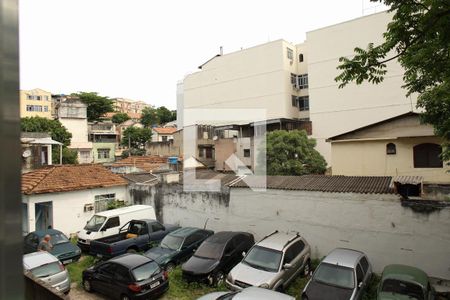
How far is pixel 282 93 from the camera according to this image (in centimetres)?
4134

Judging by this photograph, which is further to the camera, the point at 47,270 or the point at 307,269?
the point at 307,269

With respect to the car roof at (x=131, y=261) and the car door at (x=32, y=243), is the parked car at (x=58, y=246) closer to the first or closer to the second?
the car door at (x=32, y=243)

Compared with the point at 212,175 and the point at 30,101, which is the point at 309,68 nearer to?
the point at 212,175

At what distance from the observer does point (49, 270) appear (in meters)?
9.67

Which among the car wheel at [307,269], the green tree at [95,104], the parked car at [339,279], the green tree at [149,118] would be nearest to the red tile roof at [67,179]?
the car wheel at [307,269]

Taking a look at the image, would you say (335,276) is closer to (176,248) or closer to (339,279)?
(339,279)

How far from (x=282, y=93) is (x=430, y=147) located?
25.6 meters

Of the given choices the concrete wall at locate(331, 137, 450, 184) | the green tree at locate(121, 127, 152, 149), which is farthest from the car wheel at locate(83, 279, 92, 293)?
the green tree at locate(121, 127, 152, 149)

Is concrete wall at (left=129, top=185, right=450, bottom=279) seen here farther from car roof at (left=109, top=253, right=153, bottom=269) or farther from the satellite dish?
the satellite dish

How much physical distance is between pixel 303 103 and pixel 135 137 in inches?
1211

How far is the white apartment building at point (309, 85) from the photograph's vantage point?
33.7m

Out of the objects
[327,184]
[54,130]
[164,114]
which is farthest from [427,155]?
[164,114]

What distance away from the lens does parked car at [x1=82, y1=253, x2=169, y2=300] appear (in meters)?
9.36

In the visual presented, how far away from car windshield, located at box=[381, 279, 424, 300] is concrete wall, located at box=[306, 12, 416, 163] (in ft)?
88.6
